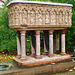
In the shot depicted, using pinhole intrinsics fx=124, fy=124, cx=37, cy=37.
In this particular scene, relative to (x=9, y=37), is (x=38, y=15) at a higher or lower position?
higher

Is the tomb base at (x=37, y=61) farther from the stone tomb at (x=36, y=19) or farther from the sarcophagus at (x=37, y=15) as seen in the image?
the sarcophagus at (x=37, y=15)

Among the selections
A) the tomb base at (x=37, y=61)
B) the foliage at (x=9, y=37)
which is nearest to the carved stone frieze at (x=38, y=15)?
the tomb base at (x=37, y=61)

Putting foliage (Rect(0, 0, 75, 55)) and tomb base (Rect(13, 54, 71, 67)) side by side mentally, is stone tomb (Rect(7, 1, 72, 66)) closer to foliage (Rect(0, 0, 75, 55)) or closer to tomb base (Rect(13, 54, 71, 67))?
tomb base (Rect(13, 54, 71, 67))

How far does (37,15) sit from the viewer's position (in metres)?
9.05

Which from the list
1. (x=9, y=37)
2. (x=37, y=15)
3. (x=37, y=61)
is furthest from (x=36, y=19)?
(x=9, y=37)

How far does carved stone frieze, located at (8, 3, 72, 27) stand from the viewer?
28.0 ft

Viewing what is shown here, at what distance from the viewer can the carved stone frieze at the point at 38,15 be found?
8539 millimetres

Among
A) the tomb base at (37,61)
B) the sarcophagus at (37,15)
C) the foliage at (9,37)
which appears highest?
the sarcophagus at (37,15)

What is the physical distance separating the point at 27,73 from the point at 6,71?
1.38 m

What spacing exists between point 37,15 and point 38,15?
0.08 m

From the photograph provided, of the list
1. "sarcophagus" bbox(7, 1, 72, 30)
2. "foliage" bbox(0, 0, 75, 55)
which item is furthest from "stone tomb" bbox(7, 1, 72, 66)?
"foliage" bbox(0, 0, 75, 55)

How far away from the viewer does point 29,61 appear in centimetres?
895

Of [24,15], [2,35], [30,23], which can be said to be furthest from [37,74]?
[2,35]

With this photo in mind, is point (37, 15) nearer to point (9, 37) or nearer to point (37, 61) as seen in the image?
point (37, 61)
